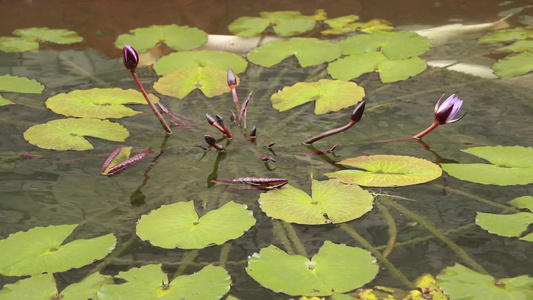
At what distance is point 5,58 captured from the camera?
2.09 m

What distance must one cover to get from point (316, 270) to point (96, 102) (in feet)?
2.81

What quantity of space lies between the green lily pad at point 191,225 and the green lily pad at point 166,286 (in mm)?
80

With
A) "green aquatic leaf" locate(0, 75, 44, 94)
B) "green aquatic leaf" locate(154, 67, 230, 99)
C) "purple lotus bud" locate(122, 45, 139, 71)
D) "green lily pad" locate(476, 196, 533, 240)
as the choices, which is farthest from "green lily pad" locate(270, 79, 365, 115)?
"green aquatic leaf" locate(0, 75, 44, 94)

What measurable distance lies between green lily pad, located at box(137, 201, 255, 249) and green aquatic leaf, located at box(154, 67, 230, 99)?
556 mm

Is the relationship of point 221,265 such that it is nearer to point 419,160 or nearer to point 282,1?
point 419,160

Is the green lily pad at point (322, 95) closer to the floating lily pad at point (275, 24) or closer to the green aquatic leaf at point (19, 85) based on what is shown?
the floating lily pad at point (275, 24)

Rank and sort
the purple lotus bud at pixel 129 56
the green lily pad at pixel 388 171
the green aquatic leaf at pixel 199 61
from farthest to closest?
the green aquatic leaf at pixel 199 61, the purple lotus bud at pixel 129 56, the green lily pad at pixel 388 171

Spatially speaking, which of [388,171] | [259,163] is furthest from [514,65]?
[259,163]

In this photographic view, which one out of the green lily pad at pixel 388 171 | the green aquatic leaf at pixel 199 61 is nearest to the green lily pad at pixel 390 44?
the green aquatic leaf at pixel 199 61

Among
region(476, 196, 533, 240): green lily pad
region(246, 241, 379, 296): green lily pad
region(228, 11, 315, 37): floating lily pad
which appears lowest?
region(228, 11, 315, 37): floating lily pad

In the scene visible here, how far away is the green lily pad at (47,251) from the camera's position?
1.17 m

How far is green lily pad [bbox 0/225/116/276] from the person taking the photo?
3.85 ft

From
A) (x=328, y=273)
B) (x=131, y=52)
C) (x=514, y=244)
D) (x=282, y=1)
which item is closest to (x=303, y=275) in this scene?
(x=328, y=273)

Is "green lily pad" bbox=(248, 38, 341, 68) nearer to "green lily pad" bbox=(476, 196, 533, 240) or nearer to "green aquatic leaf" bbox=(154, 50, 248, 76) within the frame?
"green aquatic leaf" bbox=(154, 50, 248, 76)
